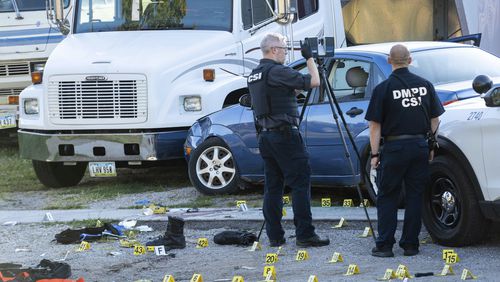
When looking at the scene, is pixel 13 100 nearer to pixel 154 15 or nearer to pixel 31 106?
pixel 31 106

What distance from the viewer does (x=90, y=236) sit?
10875 mm

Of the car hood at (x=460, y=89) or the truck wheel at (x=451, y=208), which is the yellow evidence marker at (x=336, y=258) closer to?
the truck wheel at (x=451, y=208)

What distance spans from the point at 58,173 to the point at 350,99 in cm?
508

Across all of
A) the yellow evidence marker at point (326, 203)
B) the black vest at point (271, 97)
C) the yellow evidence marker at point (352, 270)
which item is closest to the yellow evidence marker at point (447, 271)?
the yellow evidence marker at point (352, 270)

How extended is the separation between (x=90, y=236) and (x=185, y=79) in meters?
3.94

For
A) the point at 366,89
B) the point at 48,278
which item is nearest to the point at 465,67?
the point at 366,89

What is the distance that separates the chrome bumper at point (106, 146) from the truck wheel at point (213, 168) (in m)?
0.74

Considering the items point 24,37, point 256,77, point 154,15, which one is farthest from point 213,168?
A: point 24,37

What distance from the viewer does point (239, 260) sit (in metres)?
9.62

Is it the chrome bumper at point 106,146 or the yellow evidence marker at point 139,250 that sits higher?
the chrome bumper at point 106,146

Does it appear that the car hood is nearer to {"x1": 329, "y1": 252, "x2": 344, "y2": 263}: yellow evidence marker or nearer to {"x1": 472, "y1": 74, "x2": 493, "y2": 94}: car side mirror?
{"x1": 472, "y1": 74, "x2": 493, "y2": 94}: car side mirror

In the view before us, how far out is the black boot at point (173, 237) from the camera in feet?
33.8

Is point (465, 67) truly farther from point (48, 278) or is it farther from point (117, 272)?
point (48, 278)

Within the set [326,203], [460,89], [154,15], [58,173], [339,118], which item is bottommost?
[58,173]
